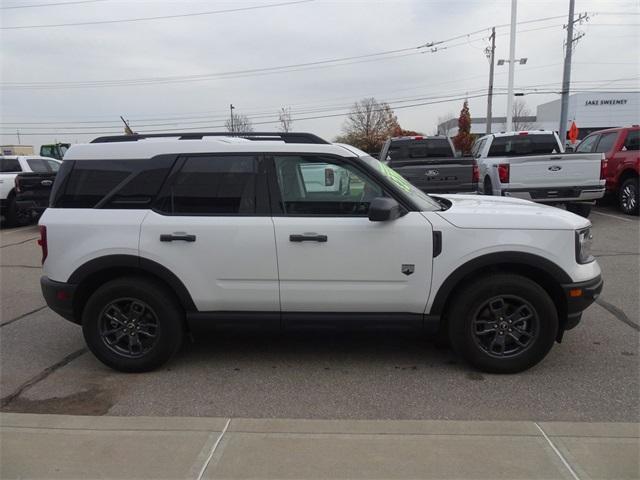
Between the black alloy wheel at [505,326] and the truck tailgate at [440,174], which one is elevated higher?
the truck tailgate at [440,174]

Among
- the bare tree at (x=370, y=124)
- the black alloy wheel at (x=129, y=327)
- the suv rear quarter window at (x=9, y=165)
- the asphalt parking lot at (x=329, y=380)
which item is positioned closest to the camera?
the asphalt parking lot at (x=329, y=380)

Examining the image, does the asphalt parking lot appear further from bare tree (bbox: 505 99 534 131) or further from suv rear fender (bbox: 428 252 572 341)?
bare tree (bbox: 505 99 534 131)

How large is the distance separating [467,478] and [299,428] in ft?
3.48

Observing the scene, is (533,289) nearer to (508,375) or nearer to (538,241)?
(538,241)

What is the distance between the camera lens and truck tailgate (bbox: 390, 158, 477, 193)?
32.1 feet

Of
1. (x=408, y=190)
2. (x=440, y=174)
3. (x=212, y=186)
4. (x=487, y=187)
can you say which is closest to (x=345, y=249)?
(x=408, y=190)

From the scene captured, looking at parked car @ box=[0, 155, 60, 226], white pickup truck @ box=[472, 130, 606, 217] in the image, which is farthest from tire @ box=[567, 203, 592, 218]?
parked car @ box=[0, 155, 60, 226]

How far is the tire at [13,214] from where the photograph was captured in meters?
13.6

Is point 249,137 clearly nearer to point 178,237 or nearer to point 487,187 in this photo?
point 178,237

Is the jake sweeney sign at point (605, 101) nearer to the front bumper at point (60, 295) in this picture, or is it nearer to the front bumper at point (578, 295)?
the front bumper at point (578, 295)

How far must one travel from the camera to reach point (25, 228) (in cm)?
1374

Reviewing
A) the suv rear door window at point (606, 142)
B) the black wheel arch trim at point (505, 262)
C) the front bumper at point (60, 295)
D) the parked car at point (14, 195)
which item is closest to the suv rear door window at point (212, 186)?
the front bumper at point (60, 295)

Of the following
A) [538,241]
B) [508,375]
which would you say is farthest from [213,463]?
[538,241]

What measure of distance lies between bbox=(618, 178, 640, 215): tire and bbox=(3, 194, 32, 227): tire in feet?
48.7
